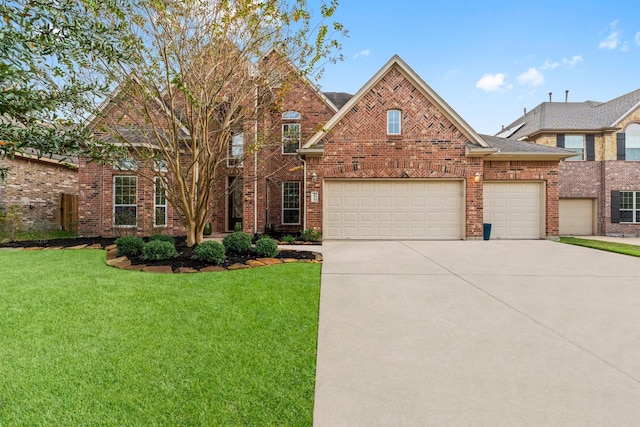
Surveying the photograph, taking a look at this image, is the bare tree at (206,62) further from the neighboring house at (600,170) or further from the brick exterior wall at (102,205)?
the neighboring house at (600,170)

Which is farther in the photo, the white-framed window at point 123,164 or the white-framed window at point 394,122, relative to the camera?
the white-framed window at point 394,122

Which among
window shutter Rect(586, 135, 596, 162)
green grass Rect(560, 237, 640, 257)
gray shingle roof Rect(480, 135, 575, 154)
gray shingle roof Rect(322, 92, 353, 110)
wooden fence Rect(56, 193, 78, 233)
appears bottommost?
green grass Rect(560, 237, 640, 257)

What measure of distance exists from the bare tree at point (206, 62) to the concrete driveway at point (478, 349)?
14.2ft

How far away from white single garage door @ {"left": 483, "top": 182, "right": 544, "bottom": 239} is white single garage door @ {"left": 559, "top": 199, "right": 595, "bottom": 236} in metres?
5.67

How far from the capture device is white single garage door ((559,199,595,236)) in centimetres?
1556

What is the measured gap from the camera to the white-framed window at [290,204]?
13.9 metres

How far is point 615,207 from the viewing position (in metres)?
15.1

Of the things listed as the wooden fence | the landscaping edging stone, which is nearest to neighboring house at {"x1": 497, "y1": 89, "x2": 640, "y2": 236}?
the landscaping edging stone

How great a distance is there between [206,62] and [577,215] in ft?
60.0

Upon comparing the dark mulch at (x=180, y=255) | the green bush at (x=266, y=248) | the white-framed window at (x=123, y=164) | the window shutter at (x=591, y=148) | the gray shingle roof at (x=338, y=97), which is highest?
the gray shingle roof at (x=338, y=97)

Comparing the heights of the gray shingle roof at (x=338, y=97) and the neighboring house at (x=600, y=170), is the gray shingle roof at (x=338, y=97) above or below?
above

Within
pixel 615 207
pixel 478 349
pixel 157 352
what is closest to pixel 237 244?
pixel 157 352

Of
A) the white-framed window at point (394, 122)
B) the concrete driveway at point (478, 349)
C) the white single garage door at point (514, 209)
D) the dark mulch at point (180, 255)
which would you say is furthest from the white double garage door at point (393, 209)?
the concrete driveway at point (478, 349)

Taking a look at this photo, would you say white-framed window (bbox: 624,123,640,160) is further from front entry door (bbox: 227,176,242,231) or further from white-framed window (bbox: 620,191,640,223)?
A: front entry door (bbox: 227,176,242,231)
